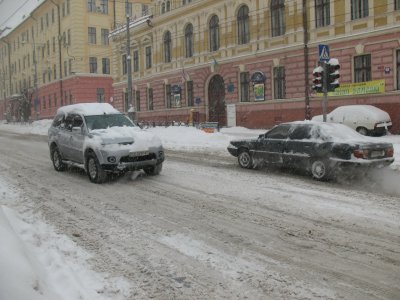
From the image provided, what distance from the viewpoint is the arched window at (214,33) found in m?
33.0

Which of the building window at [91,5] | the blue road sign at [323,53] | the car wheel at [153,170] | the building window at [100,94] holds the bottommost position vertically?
the car wheel at [153,170]

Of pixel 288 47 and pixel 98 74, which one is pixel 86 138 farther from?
pixel 98 74

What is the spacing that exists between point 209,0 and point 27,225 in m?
28.7

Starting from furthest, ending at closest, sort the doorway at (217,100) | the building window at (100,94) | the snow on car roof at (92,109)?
the building window at (100,94) → the doorway at (217,100) → the snow on car roof at (92,109)

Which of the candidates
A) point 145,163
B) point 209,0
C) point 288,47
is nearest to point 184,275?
point 145,163

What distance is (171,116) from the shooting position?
124 ft

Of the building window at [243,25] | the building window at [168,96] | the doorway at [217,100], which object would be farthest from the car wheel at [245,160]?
the building window at [168,96]

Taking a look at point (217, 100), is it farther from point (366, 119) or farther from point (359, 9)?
point (366, 119)

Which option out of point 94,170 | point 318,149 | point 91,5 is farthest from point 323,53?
point 91,5

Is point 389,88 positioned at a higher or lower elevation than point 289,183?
higher

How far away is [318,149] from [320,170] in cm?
48

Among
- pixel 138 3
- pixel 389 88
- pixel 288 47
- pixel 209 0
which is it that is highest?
pixel 138 3

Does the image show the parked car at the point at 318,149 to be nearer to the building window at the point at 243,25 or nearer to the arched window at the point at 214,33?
the building window at the point at 243,25

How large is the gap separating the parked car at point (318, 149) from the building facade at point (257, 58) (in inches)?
482
